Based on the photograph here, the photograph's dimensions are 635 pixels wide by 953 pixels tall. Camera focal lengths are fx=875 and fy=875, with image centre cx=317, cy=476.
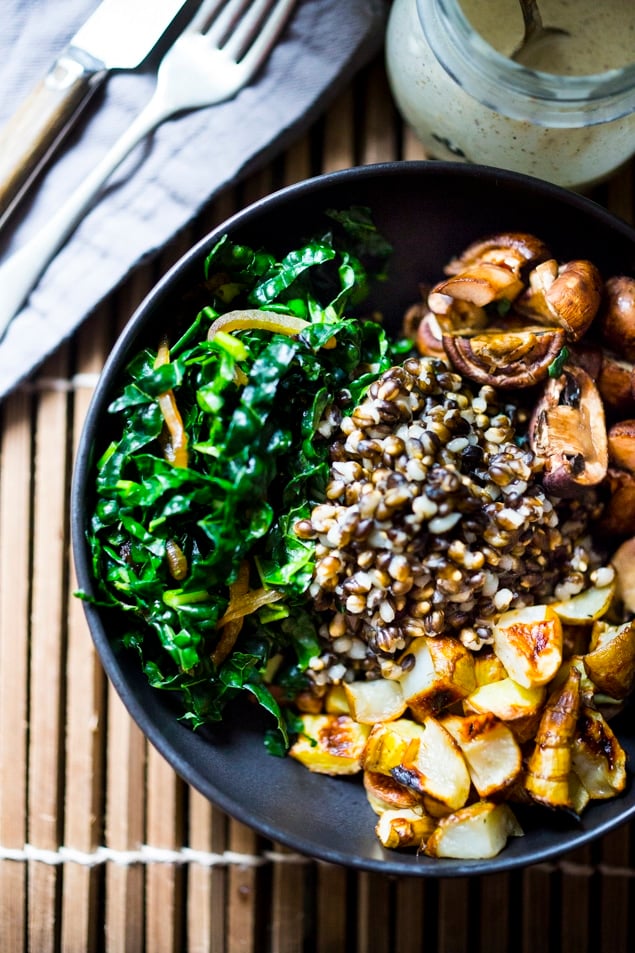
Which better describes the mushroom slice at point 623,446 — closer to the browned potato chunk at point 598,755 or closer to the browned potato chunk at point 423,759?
the browned potato chunk at point 598,755

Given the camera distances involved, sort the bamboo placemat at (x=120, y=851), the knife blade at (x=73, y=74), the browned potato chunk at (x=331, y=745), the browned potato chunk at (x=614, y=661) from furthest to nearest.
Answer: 1. the bamboo placemat at (x=120, y=851)
2. the knife blade at (x=73, y=74)
3. the browned potato chunk at (x=331, y=745)
4. the browned potato chunk at (x=614, y=661)

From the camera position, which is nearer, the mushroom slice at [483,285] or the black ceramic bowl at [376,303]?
the black ceramic bowl at [376,303]

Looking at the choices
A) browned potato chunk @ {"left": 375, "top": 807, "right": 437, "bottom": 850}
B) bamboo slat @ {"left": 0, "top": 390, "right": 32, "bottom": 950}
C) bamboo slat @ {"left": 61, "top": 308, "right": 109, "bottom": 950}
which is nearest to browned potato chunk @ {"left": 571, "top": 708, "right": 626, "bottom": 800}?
browned potato chunk @ {"left": 375, "top": 807, "right": 437, "bottom": 850}

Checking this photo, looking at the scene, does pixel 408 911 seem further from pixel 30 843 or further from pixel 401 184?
pixel 401 184

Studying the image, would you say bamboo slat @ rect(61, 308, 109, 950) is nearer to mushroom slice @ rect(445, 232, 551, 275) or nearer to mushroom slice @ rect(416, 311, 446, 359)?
mushroom slice @ rect(416, 311, 446, 359)

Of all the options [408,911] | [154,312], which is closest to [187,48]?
[154,312]

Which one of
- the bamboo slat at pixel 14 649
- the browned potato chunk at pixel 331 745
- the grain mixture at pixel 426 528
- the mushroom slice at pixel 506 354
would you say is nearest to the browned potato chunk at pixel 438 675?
the grain mixture at pixel 426 528

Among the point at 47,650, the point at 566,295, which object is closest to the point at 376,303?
the point at 566,295
